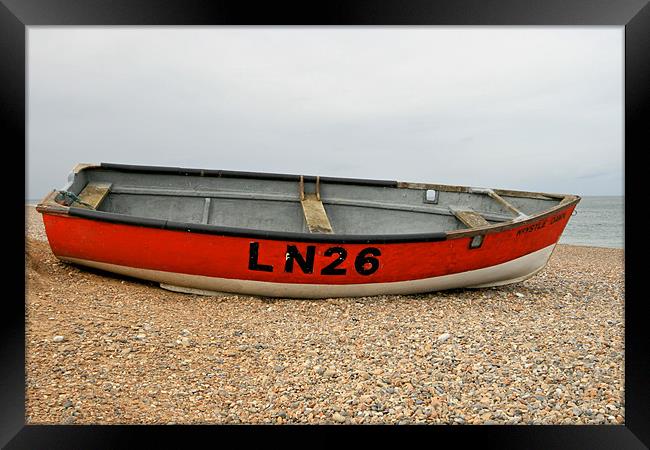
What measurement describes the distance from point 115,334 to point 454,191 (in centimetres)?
598

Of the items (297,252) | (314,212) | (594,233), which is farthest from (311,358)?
(594,233)

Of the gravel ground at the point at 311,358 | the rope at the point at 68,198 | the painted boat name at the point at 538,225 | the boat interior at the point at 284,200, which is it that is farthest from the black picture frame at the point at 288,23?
the boat interior at the point at 284,200

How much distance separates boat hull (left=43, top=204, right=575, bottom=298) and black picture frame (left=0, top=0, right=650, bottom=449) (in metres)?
2.87

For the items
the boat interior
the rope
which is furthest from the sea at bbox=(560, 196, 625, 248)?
the rope

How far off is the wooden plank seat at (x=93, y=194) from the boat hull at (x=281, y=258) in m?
1.04

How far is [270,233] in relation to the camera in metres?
5.20

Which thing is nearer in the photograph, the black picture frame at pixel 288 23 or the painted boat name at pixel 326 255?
the black picture frame at pixel 288 23

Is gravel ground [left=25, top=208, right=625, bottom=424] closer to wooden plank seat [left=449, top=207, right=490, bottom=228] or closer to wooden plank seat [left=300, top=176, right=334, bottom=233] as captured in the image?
wooden plank seat [left=300, top=176, right=334, bottom=233]

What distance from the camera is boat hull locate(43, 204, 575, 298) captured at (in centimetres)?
530

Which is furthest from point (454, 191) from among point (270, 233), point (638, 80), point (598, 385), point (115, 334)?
point (115, 334)

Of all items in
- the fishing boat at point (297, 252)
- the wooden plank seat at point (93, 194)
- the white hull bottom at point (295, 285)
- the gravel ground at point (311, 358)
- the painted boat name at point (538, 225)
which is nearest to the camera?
the gravel ground at point (311, 358)

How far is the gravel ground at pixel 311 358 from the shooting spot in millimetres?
3012

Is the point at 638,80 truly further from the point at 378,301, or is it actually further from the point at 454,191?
the point at 454,191

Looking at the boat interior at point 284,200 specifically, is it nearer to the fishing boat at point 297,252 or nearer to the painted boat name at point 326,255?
the fishing boat at point 297,252
